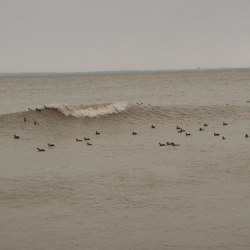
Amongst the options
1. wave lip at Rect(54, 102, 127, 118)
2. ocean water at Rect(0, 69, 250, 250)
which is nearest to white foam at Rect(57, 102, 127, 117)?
wave lip at Rect(54, 102, 127, 118)

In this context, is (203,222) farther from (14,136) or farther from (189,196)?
(14,136)

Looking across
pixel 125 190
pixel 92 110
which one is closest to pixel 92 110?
pixel 92 110

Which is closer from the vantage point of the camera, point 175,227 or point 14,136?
point 175,227

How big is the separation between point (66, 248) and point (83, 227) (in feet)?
3.96

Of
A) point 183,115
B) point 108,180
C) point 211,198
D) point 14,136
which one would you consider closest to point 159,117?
point 183,115

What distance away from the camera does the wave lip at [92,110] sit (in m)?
35.2

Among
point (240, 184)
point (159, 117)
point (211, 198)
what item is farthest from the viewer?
point (159, 117)

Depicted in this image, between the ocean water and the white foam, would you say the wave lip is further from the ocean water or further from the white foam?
the ocean water

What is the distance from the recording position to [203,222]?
1192 cm

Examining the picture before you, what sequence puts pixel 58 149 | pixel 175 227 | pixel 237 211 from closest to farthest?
pixel 175 227
pixel 237 211
pixel 58 149

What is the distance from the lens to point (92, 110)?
3628 cm

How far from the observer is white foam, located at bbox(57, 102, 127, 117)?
3522 centimetres

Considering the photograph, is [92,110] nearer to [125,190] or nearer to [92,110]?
[92,110]

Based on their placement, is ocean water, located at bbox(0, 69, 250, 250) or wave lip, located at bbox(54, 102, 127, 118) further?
wave lip, located at bbox(54, 102, 127, 118)
